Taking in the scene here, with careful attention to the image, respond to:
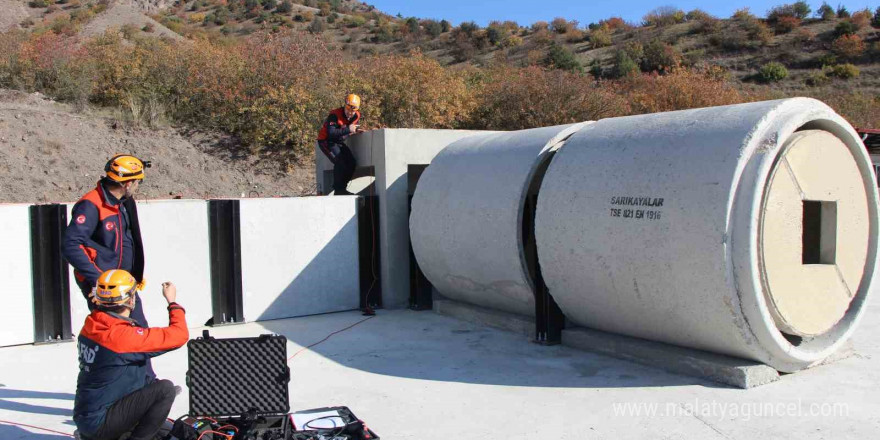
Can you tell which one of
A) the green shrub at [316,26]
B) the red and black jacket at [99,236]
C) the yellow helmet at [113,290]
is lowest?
the yellow helmet at [113,290]

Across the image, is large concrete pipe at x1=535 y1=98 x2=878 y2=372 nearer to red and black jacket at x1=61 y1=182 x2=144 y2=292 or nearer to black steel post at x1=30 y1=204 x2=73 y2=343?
red and black jacket at x1=61 y1=182 x2=144 y2=292

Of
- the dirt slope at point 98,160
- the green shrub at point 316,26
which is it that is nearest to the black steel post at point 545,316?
the dirt slope at point 98,160

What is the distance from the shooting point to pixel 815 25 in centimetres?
4603

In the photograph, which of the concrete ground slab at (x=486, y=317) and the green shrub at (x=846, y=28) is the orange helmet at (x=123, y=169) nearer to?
the concrete ground slab at (x=486, y=317)

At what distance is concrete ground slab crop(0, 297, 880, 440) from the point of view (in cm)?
521

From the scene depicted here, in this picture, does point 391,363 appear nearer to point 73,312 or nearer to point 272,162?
point 73,312

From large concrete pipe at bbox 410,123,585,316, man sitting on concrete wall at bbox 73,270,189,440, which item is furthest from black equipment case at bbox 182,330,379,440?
large concrete pipe at bbox 410,123,585,316

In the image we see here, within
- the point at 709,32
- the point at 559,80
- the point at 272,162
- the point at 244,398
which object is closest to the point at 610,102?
the point at 559,80

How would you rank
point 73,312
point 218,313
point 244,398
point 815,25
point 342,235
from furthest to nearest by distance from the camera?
point 815,25 < point 342,235 < point 218,313 < point 73,312 < point 244,398

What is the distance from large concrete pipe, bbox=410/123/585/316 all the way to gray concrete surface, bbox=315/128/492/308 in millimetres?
583

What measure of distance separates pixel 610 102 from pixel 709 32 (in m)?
26.1

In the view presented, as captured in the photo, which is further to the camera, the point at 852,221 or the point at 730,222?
the point at 852,221

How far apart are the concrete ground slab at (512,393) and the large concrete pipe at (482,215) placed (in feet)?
2.22

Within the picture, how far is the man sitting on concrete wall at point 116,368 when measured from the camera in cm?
430
